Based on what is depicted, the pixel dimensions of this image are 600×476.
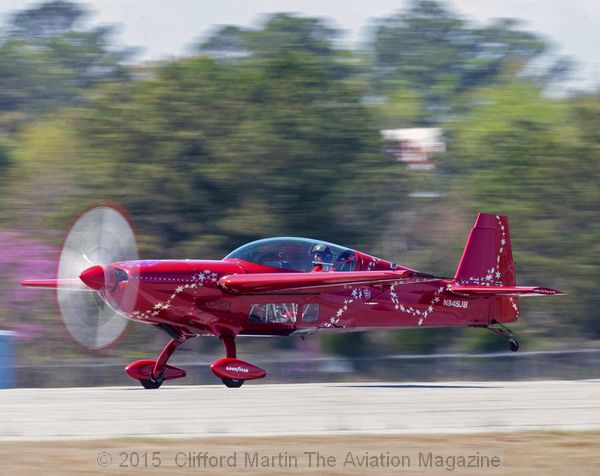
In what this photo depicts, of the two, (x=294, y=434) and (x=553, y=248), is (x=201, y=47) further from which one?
(x=294, y=434)

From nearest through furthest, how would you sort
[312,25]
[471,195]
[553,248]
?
[553,248]
[471,195]
[312,25]

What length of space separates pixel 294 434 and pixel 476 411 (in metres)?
2.97

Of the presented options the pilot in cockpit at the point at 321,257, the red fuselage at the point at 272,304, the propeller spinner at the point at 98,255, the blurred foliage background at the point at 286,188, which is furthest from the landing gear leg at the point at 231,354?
the blurred foliage background at the point at 286,188

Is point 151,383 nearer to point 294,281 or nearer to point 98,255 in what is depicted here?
point 98,255

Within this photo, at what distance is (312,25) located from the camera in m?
60.3

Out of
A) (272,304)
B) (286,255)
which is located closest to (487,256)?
(286,255)

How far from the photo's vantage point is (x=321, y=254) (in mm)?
16734

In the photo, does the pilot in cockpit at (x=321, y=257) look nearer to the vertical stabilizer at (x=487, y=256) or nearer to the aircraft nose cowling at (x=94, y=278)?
the vertical stabilizer at (x=487, y=256)

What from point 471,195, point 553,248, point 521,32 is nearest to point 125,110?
point 471,195

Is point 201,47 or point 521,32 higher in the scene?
point 201,47

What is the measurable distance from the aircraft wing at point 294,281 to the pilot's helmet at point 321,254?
421mm

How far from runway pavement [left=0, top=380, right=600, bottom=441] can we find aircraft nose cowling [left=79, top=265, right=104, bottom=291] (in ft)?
5.15

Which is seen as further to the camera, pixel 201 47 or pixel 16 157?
pixel 16 157

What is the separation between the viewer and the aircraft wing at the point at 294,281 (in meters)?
15.8
